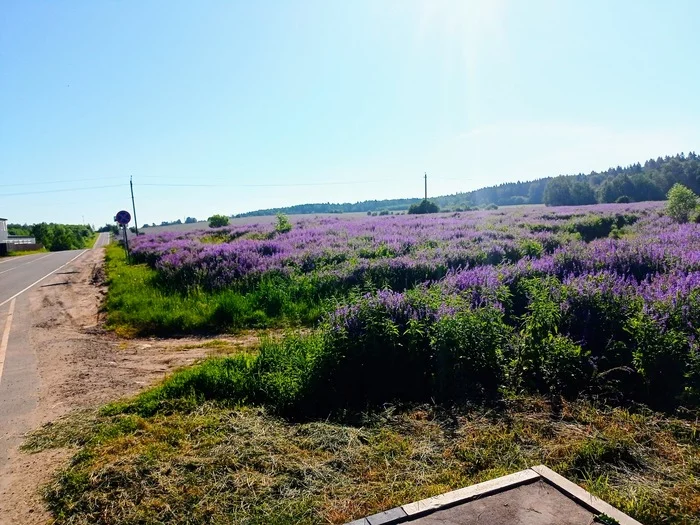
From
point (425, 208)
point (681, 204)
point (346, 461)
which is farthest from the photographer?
point (425, 208)

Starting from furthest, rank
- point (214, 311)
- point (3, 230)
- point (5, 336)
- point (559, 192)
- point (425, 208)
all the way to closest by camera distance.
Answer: point (559, 192)
point (425, 208)
point (3, 230)
point (214, 311)
point (5, 336)

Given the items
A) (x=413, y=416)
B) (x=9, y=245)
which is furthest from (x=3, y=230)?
(x=413, y=416)

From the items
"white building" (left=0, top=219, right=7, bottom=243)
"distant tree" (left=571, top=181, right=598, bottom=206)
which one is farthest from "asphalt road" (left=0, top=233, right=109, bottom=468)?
"distant tree" (left=571, top=181, right=598, bottom=206)

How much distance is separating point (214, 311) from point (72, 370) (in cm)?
365

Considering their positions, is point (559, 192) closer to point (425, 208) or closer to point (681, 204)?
point (425, 208)

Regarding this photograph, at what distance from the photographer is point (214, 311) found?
10.8 metres

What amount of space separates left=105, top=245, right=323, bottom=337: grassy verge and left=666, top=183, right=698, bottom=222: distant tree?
Answer: 23.0 meters

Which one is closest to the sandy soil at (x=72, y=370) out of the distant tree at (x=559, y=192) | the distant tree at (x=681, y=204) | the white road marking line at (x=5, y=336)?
the white road marking line at (x=5, y=336)

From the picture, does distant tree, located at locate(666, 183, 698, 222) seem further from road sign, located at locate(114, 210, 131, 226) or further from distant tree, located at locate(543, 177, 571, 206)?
distant tree, located at locate(543, 177, 571, 206)

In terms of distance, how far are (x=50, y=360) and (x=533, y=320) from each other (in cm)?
839

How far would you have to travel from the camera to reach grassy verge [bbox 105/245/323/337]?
33.9 feet

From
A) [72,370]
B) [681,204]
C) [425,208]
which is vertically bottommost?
[72,370]

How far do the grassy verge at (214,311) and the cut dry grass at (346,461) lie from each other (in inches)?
209

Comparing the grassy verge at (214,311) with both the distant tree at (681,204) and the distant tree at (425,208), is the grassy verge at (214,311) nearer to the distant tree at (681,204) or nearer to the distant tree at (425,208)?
the distant tree at (681,204)
